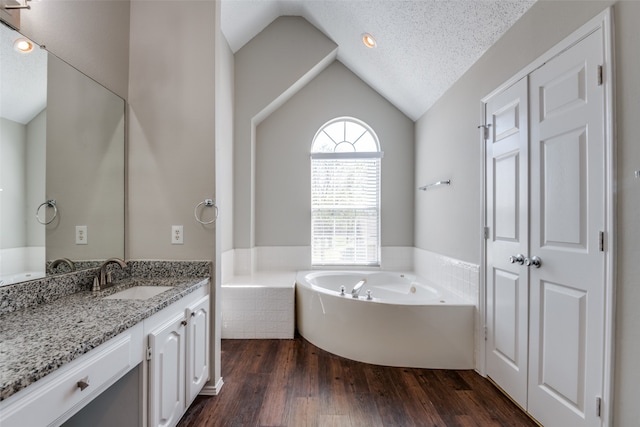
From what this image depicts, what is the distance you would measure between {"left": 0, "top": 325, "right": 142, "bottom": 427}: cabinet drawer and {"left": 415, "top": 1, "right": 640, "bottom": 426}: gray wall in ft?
6.80

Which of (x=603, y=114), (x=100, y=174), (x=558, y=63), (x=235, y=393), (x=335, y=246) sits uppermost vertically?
(x=558, y=63)

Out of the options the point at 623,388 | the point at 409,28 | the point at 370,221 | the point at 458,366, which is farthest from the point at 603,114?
the point at 370,221

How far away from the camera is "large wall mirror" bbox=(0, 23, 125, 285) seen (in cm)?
121

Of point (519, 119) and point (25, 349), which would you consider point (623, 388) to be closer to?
point (519, 119)

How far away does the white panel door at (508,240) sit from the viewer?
176cm

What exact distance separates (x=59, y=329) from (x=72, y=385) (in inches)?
9.3

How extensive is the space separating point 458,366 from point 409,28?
9.14 ft

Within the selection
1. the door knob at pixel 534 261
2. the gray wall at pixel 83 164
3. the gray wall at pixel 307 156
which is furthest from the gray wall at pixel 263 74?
the door knob at pixel 534 261

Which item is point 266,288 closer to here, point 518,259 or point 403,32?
point 518,259

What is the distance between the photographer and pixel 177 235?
6.18ft

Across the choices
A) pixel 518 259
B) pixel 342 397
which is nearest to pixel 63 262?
pixel 342 397

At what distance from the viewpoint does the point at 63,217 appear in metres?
1.48

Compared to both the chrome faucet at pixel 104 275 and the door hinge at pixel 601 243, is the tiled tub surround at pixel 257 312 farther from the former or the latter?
the door hinge at pixel 601 243

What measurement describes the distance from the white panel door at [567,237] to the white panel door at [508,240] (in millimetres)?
69
